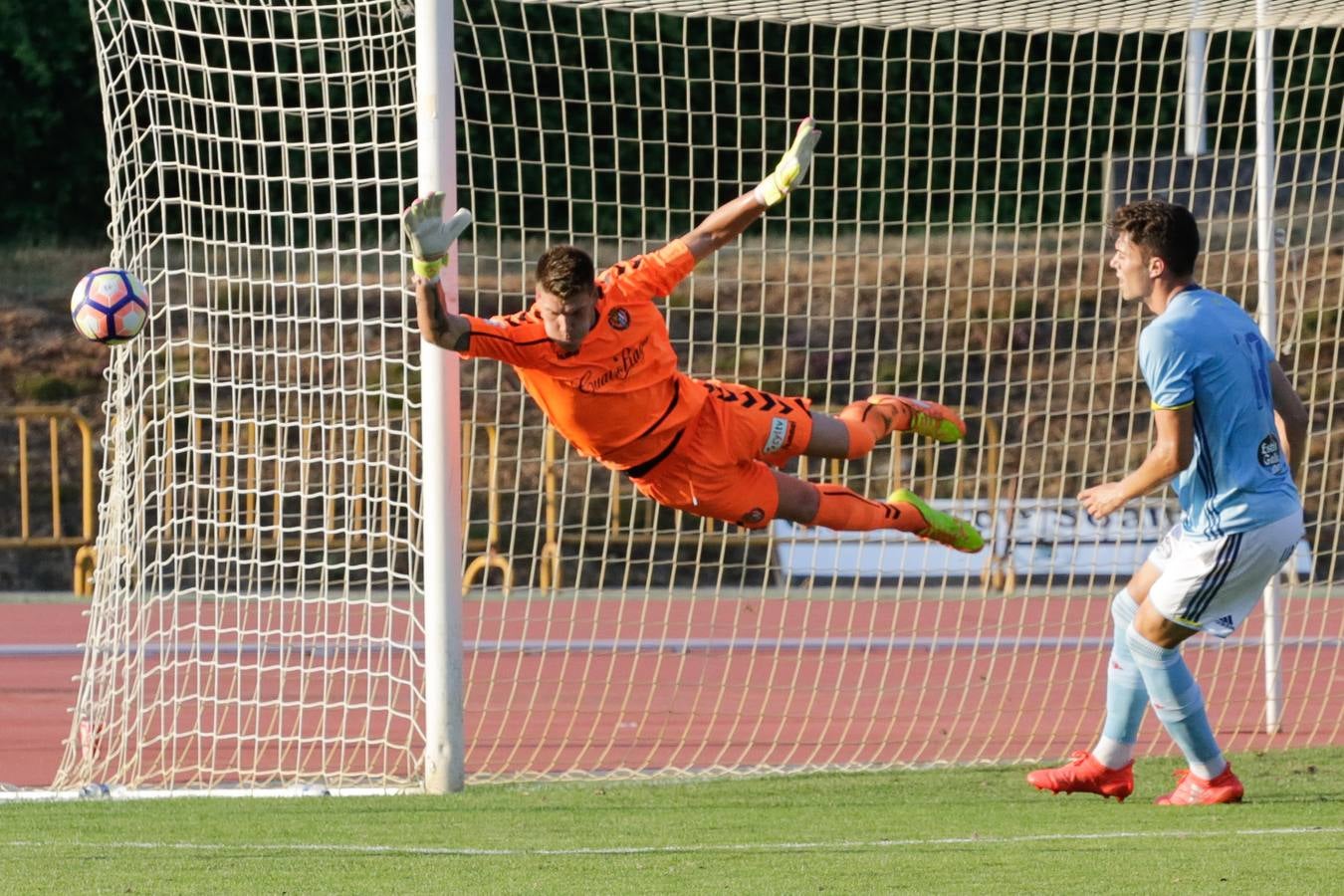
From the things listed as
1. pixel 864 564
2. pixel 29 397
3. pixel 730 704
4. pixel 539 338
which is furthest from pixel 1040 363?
pixel 539 338

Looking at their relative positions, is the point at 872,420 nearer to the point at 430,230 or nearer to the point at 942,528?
the point at 942,528

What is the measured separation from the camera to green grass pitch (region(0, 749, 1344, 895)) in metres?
5.02

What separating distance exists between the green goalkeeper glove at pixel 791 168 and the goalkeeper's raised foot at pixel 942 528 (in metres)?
1.36

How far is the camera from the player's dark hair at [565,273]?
614 cm

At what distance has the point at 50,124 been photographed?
20719 millimetres

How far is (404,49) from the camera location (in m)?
7.59

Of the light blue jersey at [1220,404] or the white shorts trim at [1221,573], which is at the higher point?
the light blue jersey at [1220,404]

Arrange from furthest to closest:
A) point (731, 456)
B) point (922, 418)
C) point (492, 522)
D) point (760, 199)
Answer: point (492, 522)
point (922, 418)
point (731, 456)
point (760, 199)

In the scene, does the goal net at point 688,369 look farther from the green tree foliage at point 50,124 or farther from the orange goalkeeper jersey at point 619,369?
the green tree foliage at point 50,124

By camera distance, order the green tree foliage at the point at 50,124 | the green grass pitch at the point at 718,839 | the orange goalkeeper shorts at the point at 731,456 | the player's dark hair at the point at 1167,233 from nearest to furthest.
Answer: the green grass pitch at the point at 718,839 → the player's dark hair at the point at 1167,233 → the orange goalkeeper shorts at the point at 731,456 → the green tree foliage at the point at 50,124

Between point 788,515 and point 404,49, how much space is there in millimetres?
2647

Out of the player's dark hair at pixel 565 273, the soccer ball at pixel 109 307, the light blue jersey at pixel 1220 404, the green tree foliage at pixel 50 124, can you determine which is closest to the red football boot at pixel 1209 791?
the light blue jersey at pixel 1220 404

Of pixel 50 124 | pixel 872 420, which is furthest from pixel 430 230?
pixel 50 124

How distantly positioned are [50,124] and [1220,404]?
1796 cm
